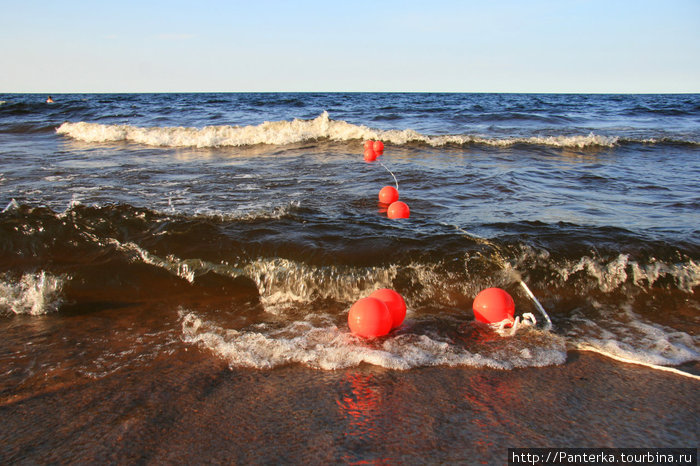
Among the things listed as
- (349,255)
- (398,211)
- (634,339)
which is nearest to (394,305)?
(349,255)

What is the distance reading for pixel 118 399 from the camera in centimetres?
247

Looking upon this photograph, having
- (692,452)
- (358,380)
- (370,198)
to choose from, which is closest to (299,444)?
(358,380)

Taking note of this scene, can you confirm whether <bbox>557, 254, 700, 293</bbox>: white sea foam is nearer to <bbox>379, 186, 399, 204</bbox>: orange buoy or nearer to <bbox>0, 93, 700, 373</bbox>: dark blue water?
<bbox>0, 93, 700, 373</bbox>: dark blue water

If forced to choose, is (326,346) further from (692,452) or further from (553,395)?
(692,452)

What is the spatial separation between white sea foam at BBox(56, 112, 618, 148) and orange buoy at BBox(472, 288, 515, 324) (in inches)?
366

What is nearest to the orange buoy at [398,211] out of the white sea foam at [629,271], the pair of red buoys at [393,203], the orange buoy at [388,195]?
the pair of red buoys at [393,203]

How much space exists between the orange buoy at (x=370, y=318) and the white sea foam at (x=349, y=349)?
8 cm

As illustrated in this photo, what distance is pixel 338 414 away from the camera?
235 centimetres

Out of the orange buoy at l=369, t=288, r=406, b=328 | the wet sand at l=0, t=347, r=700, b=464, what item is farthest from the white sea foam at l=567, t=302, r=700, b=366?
the orange buoy at l=369, t=288, r=406, b=328

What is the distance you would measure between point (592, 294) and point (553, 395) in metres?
1.78

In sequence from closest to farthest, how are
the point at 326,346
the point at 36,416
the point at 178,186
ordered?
the point at 36,416 → the point at 326,346 → the point at 178,186

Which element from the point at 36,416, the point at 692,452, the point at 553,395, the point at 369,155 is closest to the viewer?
the point at 692,452

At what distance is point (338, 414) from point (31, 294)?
10.4 feet

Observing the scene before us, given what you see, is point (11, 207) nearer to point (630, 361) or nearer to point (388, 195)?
point (388, 195)
